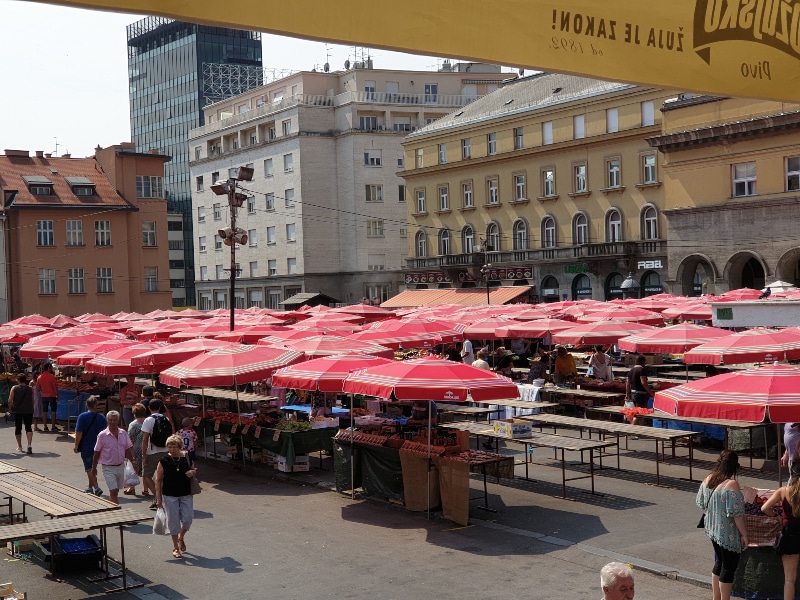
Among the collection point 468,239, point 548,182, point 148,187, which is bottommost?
point 468,239

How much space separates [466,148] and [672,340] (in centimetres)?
5430

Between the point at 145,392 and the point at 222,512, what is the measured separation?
9.14 metres

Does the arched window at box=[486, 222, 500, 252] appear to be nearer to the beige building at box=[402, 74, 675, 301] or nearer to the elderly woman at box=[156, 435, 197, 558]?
the beige building at box=[402, 74, 675, 301]

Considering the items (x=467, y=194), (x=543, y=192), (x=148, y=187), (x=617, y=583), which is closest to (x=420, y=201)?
(x=467, y=194)

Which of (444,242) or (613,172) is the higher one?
(613,172)

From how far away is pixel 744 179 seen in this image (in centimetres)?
5306

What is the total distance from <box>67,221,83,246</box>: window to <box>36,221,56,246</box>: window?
1121mm

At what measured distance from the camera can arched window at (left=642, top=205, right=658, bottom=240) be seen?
2493 inches

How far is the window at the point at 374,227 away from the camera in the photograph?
9050cm

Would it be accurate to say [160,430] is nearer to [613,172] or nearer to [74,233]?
[613,172]

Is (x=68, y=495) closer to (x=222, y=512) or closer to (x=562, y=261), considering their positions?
(x=222, y=512)

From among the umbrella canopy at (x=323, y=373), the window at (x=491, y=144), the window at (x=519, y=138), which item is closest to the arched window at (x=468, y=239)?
the window at (x=491, y=144)

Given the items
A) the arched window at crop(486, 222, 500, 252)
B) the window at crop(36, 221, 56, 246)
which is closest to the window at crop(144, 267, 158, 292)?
the window at crop(36, 221, 56, 246)

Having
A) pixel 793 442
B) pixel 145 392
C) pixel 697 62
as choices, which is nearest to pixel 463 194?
pixel 145 392
